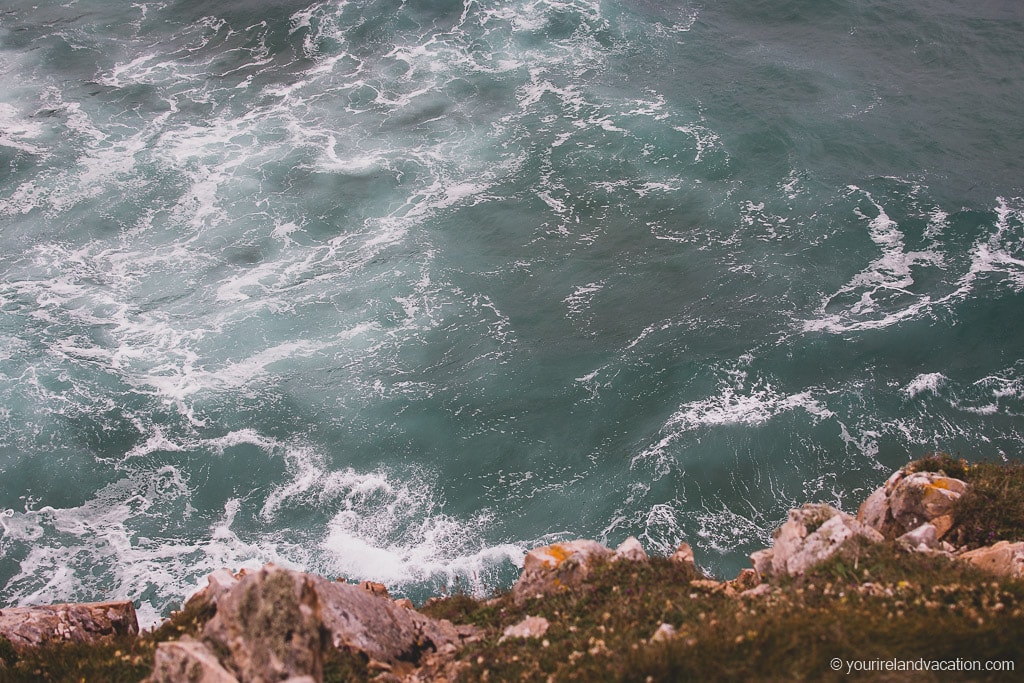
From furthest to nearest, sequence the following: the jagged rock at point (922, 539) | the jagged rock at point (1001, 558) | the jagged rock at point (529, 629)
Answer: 1. the jagged rock at point (922, 539)
2. the jagged rock at point (529, 629)
3. the jagged rock at point (1001, 558)

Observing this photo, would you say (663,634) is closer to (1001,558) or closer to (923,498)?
(1001,558)

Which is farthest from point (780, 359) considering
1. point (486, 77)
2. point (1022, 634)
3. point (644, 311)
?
point (486, 77)

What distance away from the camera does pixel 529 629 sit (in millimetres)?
24656

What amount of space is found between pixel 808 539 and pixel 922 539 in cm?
420

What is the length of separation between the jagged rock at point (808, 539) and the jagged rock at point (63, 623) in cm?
2390

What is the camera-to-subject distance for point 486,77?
267 ft

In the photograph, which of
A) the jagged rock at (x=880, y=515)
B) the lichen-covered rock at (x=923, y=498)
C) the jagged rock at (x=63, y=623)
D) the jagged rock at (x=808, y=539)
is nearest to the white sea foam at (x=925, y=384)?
the jagged rock at (x=880, y=515)

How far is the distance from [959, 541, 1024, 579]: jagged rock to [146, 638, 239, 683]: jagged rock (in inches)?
881

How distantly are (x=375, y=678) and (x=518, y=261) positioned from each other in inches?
1623

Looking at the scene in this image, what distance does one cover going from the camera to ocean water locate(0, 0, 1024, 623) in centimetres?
4366

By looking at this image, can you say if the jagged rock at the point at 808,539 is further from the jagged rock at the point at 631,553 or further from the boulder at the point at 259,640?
the boulder at the point at 259,640

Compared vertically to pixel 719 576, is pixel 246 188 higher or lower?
higher

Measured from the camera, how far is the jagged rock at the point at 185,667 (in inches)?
715

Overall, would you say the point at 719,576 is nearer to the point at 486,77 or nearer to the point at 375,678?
the point at 375,678
